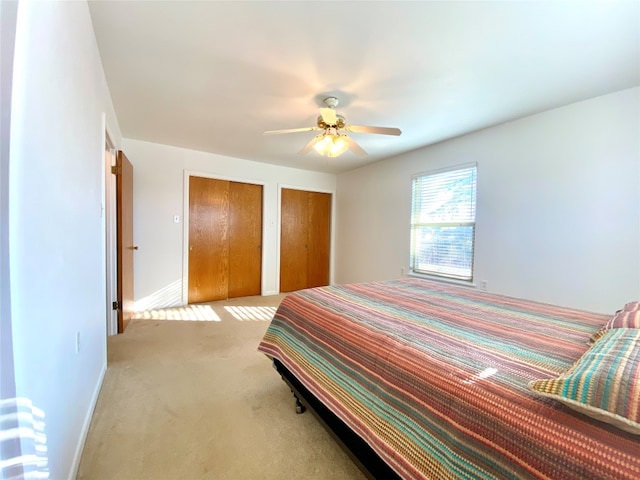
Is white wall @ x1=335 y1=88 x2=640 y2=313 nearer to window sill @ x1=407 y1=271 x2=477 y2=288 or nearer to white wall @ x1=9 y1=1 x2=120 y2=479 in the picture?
window sill @ x1=407 y1=271 x2=477 y2=288

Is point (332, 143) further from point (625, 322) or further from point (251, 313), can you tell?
point (251, 313)

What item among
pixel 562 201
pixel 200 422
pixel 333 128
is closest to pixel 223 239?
pixel 333 128

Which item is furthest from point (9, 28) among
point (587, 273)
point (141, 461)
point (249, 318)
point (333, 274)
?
point (333, 274)

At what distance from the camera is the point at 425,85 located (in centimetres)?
227

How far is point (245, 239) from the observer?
4723mm

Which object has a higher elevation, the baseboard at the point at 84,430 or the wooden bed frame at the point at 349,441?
the wooden bed frame at the point at 349,441

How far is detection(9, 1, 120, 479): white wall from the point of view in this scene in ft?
2.74

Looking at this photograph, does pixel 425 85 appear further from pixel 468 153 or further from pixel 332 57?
pixel 468 153

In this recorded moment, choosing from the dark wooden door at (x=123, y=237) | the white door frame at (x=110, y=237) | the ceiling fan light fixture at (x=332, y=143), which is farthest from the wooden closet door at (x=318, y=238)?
the white door frame at (x=110, y=237)

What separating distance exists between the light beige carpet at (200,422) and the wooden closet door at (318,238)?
2840 millimetres

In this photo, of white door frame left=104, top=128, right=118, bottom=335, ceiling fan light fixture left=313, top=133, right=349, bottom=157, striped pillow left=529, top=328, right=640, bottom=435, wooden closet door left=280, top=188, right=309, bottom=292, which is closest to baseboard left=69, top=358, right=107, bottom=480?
white door frame left=104, top=128, right=118, bottom=335

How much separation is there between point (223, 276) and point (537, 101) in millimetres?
4554

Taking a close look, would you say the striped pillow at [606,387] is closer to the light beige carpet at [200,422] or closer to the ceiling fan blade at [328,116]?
the light beige carpet at [200,422]

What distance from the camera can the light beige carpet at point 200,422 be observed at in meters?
1.35
